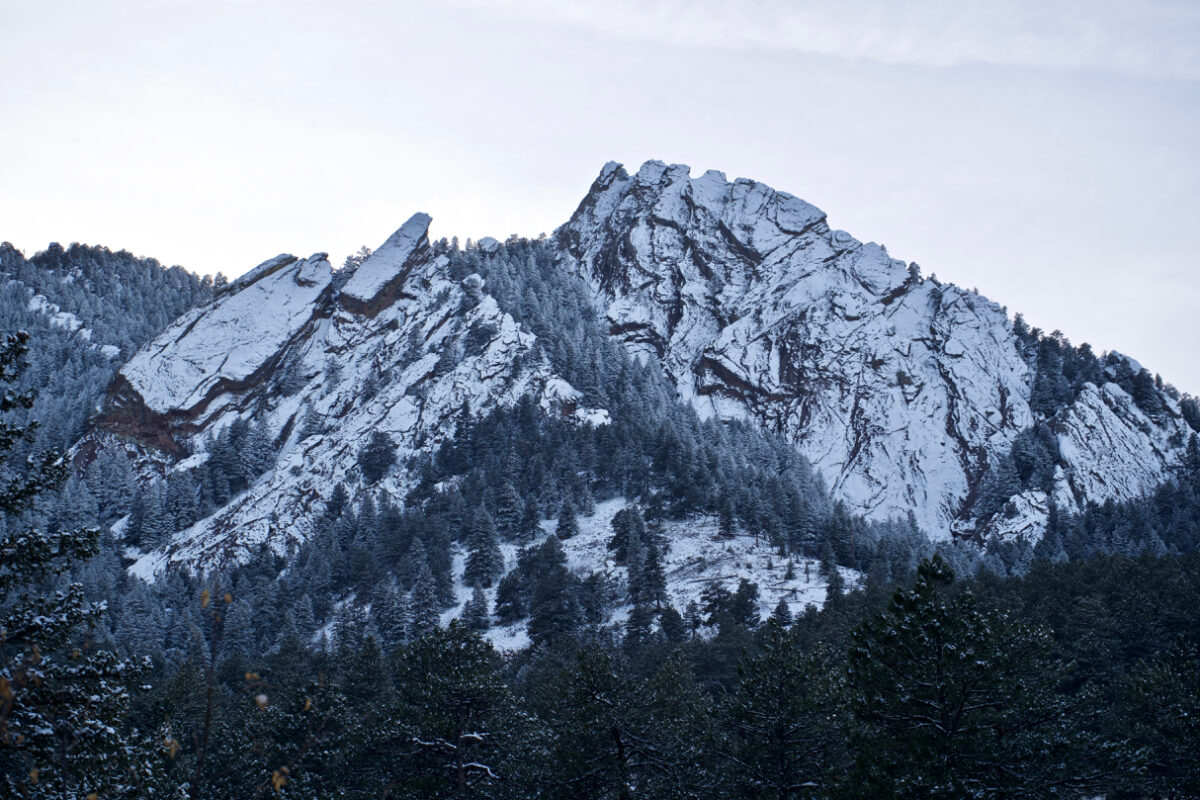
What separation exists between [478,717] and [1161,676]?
81.9ft

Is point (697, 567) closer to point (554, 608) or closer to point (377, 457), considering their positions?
point (554, 608)

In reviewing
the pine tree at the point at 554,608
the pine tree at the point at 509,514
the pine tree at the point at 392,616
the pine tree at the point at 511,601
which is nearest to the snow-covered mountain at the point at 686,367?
the pine tree at the point at 509,514

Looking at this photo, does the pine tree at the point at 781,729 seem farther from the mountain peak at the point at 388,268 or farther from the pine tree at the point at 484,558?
the mountain peak at the point at 388,268

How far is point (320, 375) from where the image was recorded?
144625 mm

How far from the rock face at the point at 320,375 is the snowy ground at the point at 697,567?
28.1 meters

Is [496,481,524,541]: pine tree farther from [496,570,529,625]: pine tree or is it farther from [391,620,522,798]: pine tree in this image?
[391,620,522,798]: pine tree

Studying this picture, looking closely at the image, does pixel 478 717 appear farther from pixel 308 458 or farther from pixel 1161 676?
pixel 308 458

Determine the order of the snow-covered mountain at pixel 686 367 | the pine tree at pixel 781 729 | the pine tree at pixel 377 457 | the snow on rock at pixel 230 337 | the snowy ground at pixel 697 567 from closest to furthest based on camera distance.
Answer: the pine tree at pixel 781 729
the snowy ground at pixel 697 567
the pine tree at pixel 377 457
the snow-covered mountain at pixel 686 367
the snow on rock at pixel 230 337

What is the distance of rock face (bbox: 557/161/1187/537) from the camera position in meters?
124

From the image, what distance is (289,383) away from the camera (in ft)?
472

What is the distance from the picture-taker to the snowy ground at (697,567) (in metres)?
73.6

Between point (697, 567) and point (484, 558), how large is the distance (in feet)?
66.3

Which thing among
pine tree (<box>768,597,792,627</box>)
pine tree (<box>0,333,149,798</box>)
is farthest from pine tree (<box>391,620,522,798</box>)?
pine tree (<box>768,597,792,627</box>)

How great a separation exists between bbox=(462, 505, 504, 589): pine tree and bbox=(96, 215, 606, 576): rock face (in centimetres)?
2511
